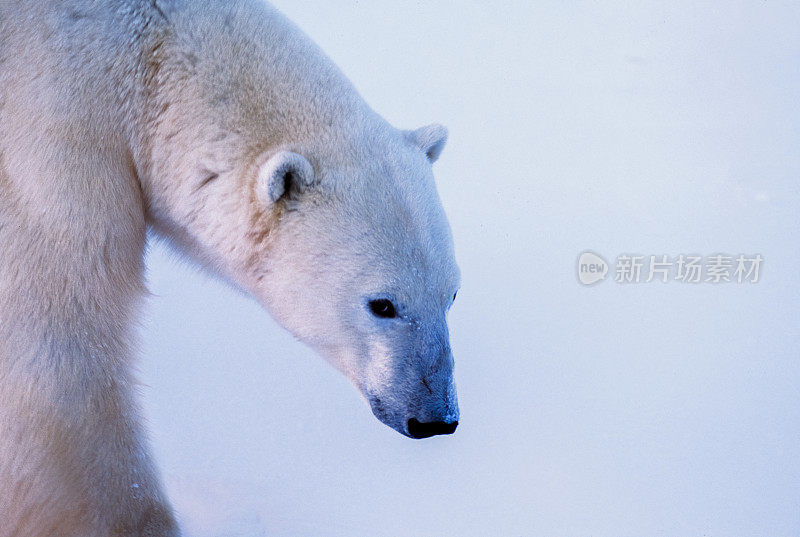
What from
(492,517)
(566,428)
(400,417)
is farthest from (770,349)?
(400,417)

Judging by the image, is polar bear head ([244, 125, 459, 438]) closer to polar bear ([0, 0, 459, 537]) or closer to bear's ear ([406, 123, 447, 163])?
polar bear ([0, 0, 459, 537])

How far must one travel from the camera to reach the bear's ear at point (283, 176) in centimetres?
188

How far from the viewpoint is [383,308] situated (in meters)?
1.97

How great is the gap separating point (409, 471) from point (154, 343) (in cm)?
124

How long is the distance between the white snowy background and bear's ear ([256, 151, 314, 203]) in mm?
608

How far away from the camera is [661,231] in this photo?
4242mm

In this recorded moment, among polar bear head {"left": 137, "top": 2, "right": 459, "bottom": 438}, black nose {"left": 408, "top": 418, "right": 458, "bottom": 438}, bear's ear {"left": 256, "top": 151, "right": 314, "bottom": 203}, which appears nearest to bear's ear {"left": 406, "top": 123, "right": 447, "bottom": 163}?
polar bear head {"left": 137, "top": 2, "right": 459, "bottom": 438}

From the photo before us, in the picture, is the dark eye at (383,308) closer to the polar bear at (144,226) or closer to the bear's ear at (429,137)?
the polar bear at (144,226)

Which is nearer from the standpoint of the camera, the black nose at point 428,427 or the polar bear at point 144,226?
the polar bear at point 144,226

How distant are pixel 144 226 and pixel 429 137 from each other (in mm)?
797

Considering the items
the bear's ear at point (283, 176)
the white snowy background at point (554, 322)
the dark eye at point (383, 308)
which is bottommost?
the white snowy background at point (554, 322)

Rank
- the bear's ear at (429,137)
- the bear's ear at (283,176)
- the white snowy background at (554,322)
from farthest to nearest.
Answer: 1. the white snowy background at (554,322)
2. the bear's ear at (429,137)
3. the bear's ear at (283,176)

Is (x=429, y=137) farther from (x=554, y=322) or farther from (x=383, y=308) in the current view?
(x=554, y=322)

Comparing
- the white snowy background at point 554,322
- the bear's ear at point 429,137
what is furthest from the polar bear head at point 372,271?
the white snowy background at point 554,322
